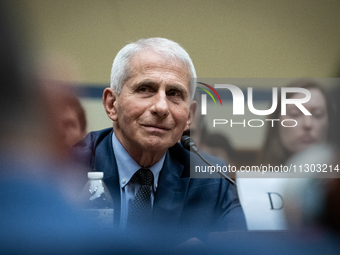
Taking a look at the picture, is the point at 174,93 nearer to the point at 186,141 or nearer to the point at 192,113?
the point at 192,113

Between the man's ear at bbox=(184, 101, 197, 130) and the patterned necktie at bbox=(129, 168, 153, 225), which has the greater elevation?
the man's ear at bbox=(184, 101, 197, 130)

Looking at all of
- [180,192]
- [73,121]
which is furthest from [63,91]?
[180,192]

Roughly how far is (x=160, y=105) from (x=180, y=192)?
1.56ft

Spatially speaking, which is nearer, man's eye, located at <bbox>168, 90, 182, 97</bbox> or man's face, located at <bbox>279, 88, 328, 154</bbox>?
man's eye, located at <bbox>168, 90, 182, 97</bbox>

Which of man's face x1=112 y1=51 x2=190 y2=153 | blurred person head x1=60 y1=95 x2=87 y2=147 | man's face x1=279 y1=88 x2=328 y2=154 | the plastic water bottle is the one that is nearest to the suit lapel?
man's face x1=112 y1=51 x2=190 y2=153

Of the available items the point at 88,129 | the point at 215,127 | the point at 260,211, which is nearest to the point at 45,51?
the point at 88,129

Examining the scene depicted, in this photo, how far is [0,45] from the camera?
204cm

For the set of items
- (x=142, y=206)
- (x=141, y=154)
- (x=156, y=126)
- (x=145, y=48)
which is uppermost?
(x=145, y=48)

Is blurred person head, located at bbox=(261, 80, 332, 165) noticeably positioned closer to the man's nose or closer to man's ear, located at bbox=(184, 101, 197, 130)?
man's ear, located at bbox=(184, 101, 197, 130)

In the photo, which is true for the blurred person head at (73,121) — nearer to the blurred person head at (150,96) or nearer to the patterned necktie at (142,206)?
the blurred person head at (150,96)

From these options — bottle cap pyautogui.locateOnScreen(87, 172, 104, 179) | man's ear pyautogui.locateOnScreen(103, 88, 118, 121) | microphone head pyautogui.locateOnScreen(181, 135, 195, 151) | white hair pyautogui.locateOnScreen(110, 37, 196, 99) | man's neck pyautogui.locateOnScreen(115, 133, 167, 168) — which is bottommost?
bottle cap pyautogui.locateOnScreen(87, 172, 104, 179)

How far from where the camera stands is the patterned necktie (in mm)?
1987

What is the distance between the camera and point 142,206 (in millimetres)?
1996

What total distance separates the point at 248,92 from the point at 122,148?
0.74 m
